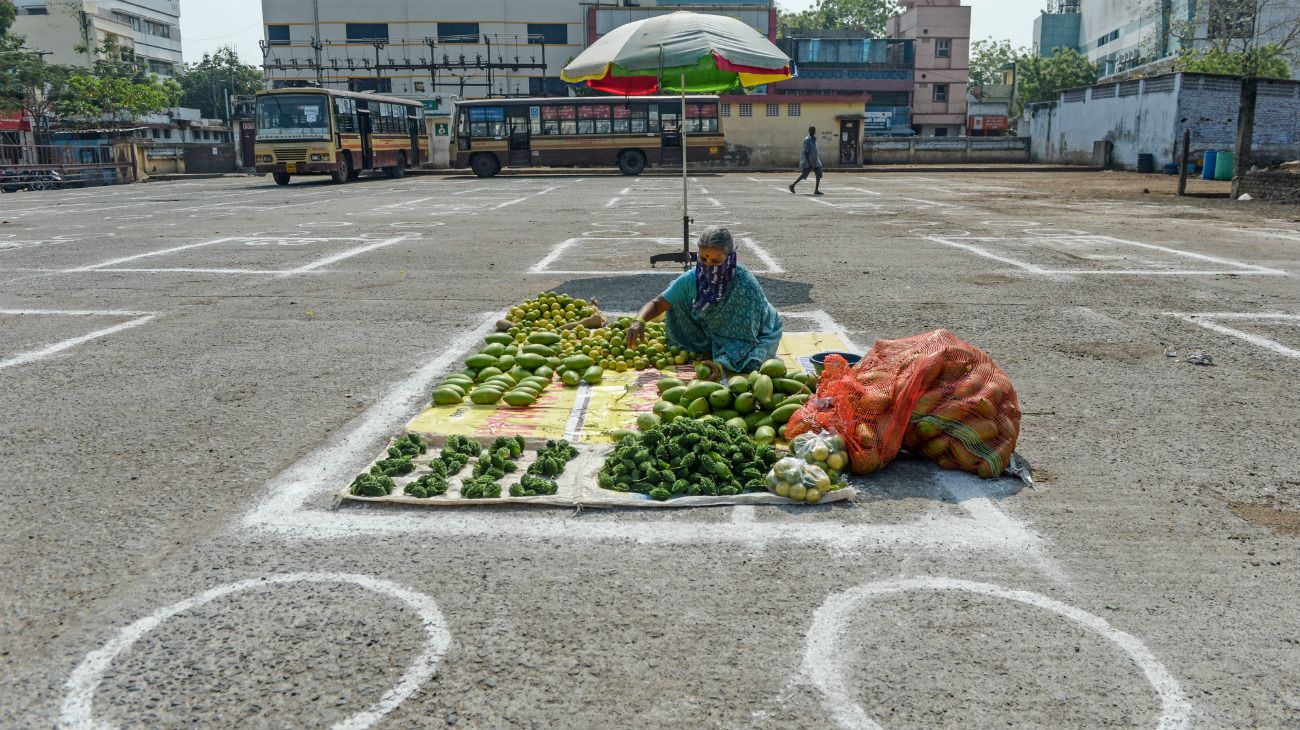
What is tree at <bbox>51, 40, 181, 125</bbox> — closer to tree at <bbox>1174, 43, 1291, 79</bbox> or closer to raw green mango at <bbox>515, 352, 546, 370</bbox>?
tree at <bbox>1174, 43, 1291, 79</bbox>

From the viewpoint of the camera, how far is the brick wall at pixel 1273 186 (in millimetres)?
21025

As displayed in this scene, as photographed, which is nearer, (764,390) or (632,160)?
(764,390)

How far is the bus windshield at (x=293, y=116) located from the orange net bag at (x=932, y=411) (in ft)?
103

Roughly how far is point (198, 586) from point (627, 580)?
4.90 feet

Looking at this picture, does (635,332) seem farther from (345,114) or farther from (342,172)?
(345,114)

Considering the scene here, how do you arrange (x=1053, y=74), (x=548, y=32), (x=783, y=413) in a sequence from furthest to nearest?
(x=1053, y=74)
(x=548, y=32)
(x=783, y=413)

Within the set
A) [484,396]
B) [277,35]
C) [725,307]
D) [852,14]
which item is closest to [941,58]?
[852,14]

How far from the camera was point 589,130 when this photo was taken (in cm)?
3862

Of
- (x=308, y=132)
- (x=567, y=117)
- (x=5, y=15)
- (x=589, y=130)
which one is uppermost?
(x=5, y=15)

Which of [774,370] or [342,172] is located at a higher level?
[342,172]

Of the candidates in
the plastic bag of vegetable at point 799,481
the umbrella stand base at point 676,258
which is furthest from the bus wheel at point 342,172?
the plastic bag of vegetable at point 799,481

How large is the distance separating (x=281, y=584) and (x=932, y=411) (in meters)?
2.94

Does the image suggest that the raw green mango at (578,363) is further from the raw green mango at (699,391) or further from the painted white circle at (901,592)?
the painted white circle at (901,592)

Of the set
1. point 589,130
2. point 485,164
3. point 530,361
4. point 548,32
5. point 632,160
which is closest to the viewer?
point 530,361
